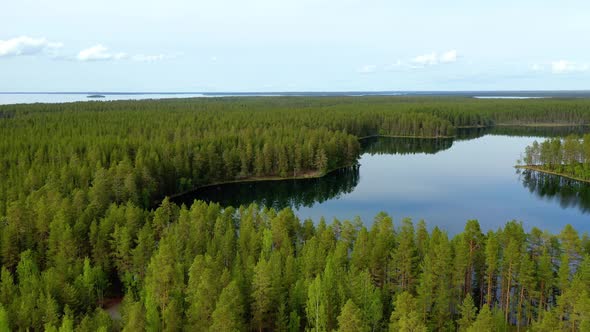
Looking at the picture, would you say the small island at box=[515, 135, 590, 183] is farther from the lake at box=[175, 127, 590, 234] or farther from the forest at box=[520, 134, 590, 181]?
the lake at box=[175, 127, 590, 234]

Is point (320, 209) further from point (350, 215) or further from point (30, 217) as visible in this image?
point (30, 217)

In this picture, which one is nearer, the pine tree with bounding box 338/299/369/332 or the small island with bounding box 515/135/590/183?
the pine tree with bounding box 338/299/369/332

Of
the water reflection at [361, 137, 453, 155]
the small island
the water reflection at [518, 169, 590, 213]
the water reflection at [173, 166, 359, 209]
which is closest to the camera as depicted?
the water reflection at [518, 169, 590, 213]

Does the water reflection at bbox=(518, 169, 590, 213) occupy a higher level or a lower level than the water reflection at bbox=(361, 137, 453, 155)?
lower

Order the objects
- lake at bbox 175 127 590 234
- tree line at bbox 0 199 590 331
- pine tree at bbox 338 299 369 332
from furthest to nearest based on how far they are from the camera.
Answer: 1. lake at bbox 175 127 590 234
2. tree line at bbox 0 199 590 331
3. pine tree at bbox 338 299 369 332

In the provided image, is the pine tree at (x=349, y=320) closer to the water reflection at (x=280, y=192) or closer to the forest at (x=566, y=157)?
the water reflection at (x=280, y=192)

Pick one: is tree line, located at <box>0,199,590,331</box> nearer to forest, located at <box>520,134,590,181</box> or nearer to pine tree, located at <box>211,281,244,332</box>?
pine tree, located at <box>211,281,244,332</box>

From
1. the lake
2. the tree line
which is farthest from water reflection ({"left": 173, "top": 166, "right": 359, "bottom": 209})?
the tree line

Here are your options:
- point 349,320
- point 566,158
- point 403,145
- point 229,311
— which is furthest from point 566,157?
point 229,311

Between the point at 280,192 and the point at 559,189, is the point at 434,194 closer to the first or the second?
the point at 559,189
